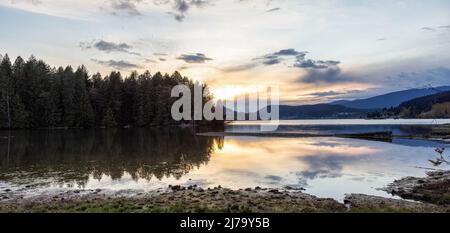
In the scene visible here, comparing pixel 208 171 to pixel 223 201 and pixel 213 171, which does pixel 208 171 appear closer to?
pixel 213 171

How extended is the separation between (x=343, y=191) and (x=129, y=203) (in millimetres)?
13783

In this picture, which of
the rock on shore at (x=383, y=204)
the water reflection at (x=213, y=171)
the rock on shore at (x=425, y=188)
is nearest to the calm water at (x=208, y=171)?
the water reflection at (x=213, y=171)

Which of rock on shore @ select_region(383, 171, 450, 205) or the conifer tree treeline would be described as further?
the conifer tree treeline

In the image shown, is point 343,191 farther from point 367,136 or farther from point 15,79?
point 15,79

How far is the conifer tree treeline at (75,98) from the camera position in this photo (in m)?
114

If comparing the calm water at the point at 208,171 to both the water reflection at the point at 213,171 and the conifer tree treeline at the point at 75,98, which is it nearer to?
the water reflection at the point at 213,171

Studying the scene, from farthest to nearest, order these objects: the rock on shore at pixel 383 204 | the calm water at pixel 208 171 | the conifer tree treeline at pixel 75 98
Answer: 1. the conifer tree treeline at pixel 75 98
2. the calm water at pixel 208 171
3. the rock on shore at pixel 383 204

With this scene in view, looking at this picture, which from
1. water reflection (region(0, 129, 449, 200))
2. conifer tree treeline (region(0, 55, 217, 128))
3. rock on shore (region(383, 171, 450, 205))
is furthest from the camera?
conifer tree treeline (region(0, 55, 217, 128))

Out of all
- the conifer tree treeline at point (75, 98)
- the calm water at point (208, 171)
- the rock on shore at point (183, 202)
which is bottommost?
the calm water at point (208, 171)

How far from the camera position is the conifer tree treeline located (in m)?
114

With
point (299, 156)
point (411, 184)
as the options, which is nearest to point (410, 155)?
point (299, 156)

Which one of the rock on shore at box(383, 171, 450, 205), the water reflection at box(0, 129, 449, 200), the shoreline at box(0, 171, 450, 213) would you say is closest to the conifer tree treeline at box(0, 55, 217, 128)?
the water reflection at box(0, 129, 449, 200)

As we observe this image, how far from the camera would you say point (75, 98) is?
13175cm

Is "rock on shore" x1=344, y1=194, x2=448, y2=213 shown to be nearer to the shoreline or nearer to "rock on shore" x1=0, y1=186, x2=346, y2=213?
the shoreline
